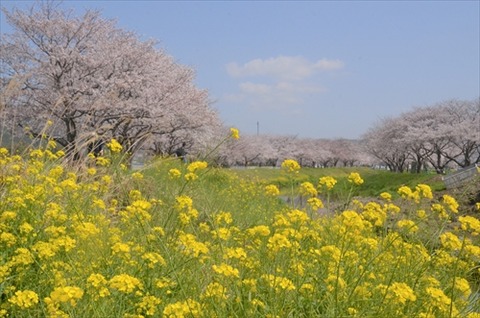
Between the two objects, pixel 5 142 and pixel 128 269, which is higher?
pixel 5 142

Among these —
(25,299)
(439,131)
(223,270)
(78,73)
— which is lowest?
(25,299)

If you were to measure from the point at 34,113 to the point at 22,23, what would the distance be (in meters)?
3.54

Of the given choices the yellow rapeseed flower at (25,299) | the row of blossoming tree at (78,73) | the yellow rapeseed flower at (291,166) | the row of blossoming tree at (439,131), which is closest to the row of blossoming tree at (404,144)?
the row of blossoming tree at (439,131)

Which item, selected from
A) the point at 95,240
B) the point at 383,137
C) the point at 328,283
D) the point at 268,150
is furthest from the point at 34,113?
the point at 268,150

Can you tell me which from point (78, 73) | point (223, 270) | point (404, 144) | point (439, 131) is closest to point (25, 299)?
point (223, 270)

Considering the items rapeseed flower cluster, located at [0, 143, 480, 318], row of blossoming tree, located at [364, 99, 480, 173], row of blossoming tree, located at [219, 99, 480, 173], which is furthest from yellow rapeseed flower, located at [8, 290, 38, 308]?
row of blossoming tree, located at [364, 99, 480, 173]

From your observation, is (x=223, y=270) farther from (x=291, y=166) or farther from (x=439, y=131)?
(x=439, y=131)

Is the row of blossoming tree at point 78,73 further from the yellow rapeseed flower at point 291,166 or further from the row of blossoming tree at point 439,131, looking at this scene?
the row of blossoming tree at point 439,131

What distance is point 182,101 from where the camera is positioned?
2203 cm

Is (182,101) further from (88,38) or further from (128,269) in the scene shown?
(128,269)

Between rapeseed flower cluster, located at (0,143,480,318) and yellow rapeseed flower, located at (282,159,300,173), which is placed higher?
yellow rapeseed flower, located at (282,159,300,173)

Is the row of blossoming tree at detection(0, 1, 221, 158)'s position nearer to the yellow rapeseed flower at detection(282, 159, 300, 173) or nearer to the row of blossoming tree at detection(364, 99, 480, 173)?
the yellow rapeseed flower at detection(282, 159, 300, 173)

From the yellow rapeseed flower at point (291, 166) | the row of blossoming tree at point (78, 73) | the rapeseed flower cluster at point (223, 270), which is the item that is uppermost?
the row of blossoming tree at point (78, 73)

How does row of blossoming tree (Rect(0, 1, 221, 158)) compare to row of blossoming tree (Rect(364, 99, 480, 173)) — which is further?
row of blossoming tree (Rect(364, 99, 480, 173))
